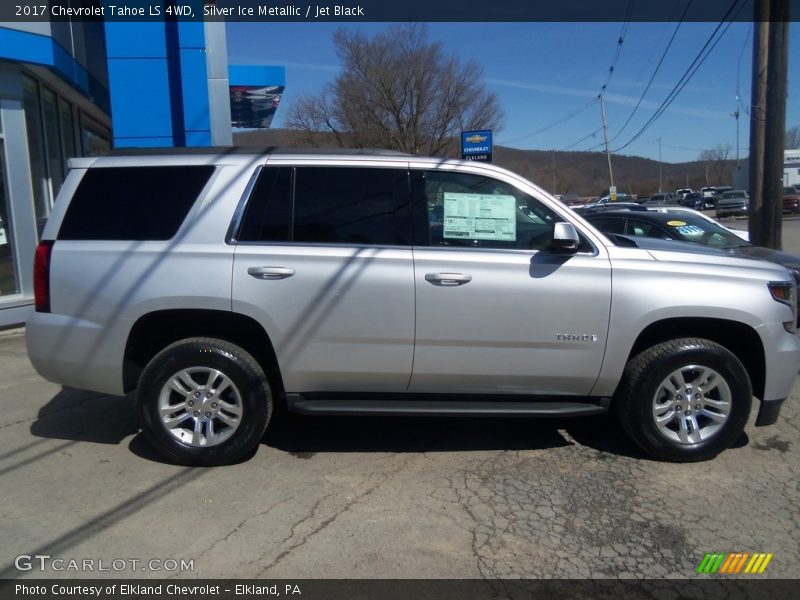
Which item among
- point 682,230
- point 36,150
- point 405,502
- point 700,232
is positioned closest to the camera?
point 405,502

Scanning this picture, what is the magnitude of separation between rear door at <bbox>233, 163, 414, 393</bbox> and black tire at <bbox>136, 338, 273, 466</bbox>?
253 mm

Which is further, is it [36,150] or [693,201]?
[693,201]

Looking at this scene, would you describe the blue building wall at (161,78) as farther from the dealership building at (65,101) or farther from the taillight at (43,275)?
the taillight at (43,275)

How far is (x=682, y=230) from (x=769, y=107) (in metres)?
4.01

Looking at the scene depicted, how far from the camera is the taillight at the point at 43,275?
177 inches

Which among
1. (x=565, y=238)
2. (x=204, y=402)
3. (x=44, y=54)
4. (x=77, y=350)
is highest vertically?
(x=44, y=54)

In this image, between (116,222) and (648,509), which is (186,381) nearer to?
(116,222)

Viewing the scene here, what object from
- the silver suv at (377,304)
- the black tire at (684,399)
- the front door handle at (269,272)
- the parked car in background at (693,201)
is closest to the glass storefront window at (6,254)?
the silver suv at (377,304)

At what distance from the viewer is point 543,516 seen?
3.87 meters

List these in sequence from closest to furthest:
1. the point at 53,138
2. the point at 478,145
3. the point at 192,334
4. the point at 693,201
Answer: the point at 192,334 < the point at 53,138 < the point at 478,145 < the point at 693,201

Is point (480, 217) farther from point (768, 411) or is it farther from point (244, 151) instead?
point (768, 411)

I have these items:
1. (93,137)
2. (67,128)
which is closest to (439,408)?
(67,128)

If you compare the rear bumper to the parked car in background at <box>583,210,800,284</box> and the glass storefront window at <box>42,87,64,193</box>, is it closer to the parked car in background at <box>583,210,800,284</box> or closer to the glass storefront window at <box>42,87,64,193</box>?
the parked car in background at <box>583,210,800,284</box>

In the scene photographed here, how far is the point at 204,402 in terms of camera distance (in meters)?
4.47
